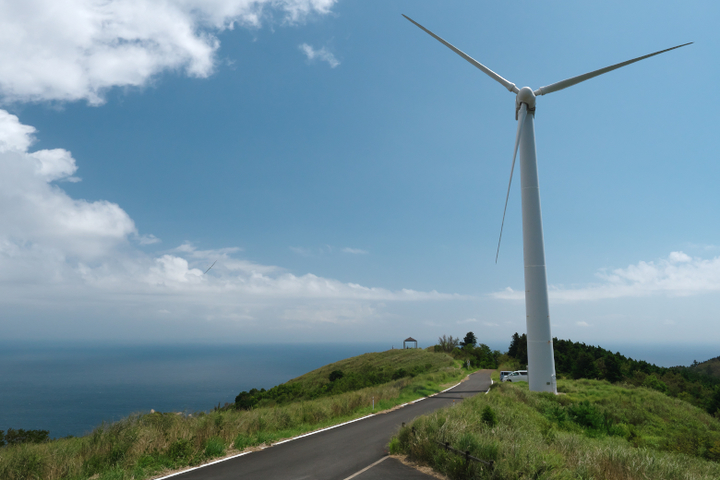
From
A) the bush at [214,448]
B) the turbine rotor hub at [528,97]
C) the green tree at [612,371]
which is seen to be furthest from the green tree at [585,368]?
the bush at [214,448]

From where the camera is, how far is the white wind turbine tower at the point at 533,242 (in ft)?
80.8

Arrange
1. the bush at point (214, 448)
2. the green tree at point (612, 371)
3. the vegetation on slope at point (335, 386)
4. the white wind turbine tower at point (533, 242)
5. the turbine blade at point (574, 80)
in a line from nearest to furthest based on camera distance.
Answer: the bush at point (214, 448) < the white wind turbine tower at point (533, 242) < the turbine blade at point (574, 80) < the vegetation on slope at point (335, 386) < the green tree at point (612, 371)

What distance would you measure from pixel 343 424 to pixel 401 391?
1276cm

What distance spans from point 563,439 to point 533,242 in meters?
15.6

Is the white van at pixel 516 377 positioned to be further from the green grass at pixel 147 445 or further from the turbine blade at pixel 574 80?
the turbine blade at pixel 574 80

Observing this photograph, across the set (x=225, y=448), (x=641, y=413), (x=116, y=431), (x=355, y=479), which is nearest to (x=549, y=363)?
(x=641, y=413)

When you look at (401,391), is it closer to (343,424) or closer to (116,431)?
(343,424)

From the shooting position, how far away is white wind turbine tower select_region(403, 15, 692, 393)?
24.6 m

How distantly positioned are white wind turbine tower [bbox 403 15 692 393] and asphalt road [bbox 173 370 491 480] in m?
12.5

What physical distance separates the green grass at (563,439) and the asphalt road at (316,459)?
1677mm

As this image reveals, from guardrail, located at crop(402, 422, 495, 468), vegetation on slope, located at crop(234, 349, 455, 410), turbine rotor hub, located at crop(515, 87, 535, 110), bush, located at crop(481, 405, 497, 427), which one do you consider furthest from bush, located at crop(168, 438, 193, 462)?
turbine rotor hub, located at crop(515, 87, 535, 110)

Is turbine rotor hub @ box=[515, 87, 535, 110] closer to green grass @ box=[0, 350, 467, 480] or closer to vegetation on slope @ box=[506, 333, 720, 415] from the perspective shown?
green grass @ box=[0, 350, 467, 480]

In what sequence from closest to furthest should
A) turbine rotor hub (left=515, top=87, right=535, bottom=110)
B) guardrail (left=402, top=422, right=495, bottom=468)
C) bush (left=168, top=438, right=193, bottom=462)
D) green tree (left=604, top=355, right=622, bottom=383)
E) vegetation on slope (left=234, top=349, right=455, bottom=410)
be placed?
guardrail (left=402, top=422, right=495, bottom=468), bush (left=168, top=438, right=193, bottom=462), turbine rotor hub (left=515, top=87, right=535, bottom=110), vegetation on slope (left=234, top=349, right=455, bottom=410), green tree (left=604, top=355, right=622, bottom=383)

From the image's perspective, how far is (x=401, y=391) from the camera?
101ft
